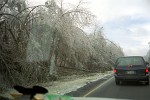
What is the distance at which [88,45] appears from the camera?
948 inches

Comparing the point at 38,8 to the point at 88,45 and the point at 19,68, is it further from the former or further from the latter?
the point at 88,45

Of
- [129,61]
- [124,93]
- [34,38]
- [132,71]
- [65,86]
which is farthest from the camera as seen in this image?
[129,61]

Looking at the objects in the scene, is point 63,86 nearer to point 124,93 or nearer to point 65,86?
point 65,86

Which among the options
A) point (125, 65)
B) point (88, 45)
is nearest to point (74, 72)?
point (88, 45)

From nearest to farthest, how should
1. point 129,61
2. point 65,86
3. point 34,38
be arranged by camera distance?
point 34,38
point 65,86
point 129,61

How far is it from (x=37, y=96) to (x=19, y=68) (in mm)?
10308

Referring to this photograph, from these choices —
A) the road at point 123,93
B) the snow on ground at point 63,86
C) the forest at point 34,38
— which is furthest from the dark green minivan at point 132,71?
the forest at point 34,38

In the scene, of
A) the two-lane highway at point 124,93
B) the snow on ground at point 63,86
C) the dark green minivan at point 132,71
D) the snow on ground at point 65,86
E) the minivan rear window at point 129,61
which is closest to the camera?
the two-lane highway at point 124,93

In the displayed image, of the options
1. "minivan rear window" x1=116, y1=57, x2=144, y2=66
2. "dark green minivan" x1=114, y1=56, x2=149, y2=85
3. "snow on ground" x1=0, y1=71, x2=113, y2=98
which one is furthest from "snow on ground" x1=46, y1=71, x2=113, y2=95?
"minivan rear window" x1=116, y1=57, x2=144, y2=66

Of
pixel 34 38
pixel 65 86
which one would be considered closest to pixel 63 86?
pixel 65 86

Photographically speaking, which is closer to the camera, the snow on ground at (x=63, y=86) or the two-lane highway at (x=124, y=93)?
the two-lane highway at (x=124, y=93)

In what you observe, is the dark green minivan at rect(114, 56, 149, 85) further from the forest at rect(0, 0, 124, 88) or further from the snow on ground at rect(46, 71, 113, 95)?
the forest at rect(0, 0, 124, 88)

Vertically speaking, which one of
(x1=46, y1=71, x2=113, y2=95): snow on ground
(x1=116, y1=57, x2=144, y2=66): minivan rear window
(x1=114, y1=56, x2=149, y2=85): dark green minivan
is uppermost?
(x1=116, y1=57, x2=144, y2=66): minivan rear window

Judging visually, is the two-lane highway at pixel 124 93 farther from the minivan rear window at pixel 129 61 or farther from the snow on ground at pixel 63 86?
the minivan rear window at pixel 129 61
